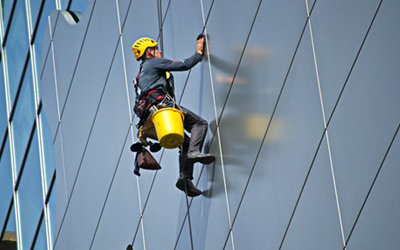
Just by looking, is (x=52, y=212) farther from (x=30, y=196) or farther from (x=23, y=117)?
(x=23, y=117)

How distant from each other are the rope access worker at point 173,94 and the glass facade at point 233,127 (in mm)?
216

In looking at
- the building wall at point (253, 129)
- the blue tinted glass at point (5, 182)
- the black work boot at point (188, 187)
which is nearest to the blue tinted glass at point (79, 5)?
the building wall at point (253, 129)

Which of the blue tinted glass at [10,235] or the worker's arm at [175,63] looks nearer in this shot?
the worker's arm at [175,63]

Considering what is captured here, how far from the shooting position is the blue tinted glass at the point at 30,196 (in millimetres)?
18719

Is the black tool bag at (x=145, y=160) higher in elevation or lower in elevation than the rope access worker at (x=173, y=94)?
lower

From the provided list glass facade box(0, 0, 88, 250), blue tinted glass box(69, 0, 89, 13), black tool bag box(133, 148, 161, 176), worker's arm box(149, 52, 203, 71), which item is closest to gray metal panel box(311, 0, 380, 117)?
worker's arm box(149, 52, 203, 71)

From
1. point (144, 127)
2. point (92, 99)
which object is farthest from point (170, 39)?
point (92, 99)

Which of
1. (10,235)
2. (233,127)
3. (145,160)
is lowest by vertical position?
(10,235)

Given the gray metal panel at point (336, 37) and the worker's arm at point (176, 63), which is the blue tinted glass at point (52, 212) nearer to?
the worker's arm at point (176, 63)

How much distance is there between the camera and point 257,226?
35.6ft

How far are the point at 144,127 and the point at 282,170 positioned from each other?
7.02 feet

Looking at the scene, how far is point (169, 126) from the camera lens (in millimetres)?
11258

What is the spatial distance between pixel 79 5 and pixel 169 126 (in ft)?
21.7

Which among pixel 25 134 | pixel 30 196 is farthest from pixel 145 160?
pixel 25 134
